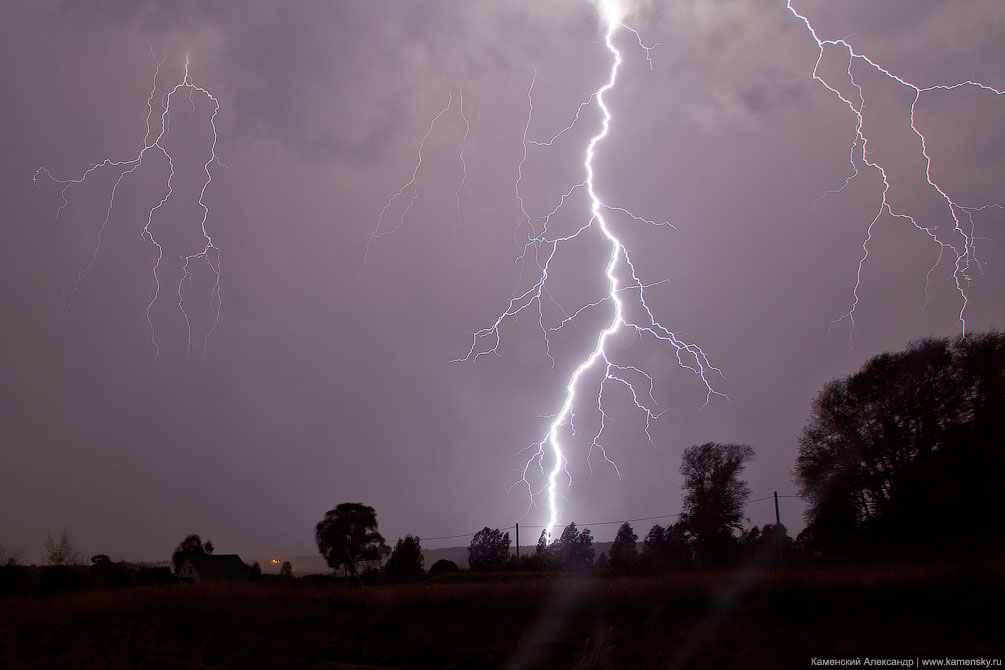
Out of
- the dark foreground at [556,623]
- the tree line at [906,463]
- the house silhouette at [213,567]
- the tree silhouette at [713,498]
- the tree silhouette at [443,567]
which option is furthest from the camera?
the house silhouette at [213,567]

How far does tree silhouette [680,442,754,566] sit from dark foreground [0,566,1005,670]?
16704 mm

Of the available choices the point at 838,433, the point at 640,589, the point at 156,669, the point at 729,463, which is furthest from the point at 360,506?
the point at 156,669

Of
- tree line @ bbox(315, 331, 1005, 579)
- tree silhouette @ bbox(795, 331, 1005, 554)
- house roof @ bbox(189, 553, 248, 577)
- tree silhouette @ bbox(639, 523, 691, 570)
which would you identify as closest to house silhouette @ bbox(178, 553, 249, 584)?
house roof @ bbox(189, 553, 248, 577)

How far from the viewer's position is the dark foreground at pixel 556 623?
7.92m

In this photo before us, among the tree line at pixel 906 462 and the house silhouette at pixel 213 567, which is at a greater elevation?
the tree line at pixel 906 462

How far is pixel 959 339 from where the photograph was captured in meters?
22.4

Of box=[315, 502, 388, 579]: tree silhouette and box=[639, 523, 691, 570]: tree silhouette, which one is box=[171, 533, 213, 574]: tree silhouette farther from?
box=[639, 523, 691, 570]: tree silhouette

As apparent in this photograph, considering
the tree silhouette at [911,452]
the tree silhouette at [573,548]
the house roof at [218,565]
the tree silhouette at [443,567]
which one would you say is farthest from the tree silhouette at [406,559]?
the tree silhouette at [911,452]

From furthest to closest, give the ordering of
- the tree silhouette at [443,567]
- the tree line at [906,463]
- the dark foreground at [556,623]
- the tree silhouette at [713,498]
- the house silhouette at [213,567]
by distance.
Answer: the house silhouette at [213,567] → the tree silhouette at [443,567] → the tree silhouette at [713,498] → the tree line at [906,463] → the dark foreground at [556,623]

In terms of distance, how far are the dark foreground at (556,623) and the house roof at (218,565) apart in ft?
134

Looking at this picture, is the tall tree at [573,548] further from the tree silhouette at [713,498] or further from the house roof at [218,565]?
the house roof at [218,565]

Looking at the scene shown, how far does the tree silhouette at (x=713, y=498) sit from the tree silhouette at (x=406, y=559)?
61.1 feet

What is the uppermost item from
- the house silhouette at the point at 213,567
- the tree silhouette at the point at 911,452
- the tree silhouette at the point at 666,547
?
the tree silhouette at the point at 911,452

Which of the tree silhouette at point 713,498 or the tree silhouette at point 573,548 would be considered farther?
the tree silhouette at point 573,548
